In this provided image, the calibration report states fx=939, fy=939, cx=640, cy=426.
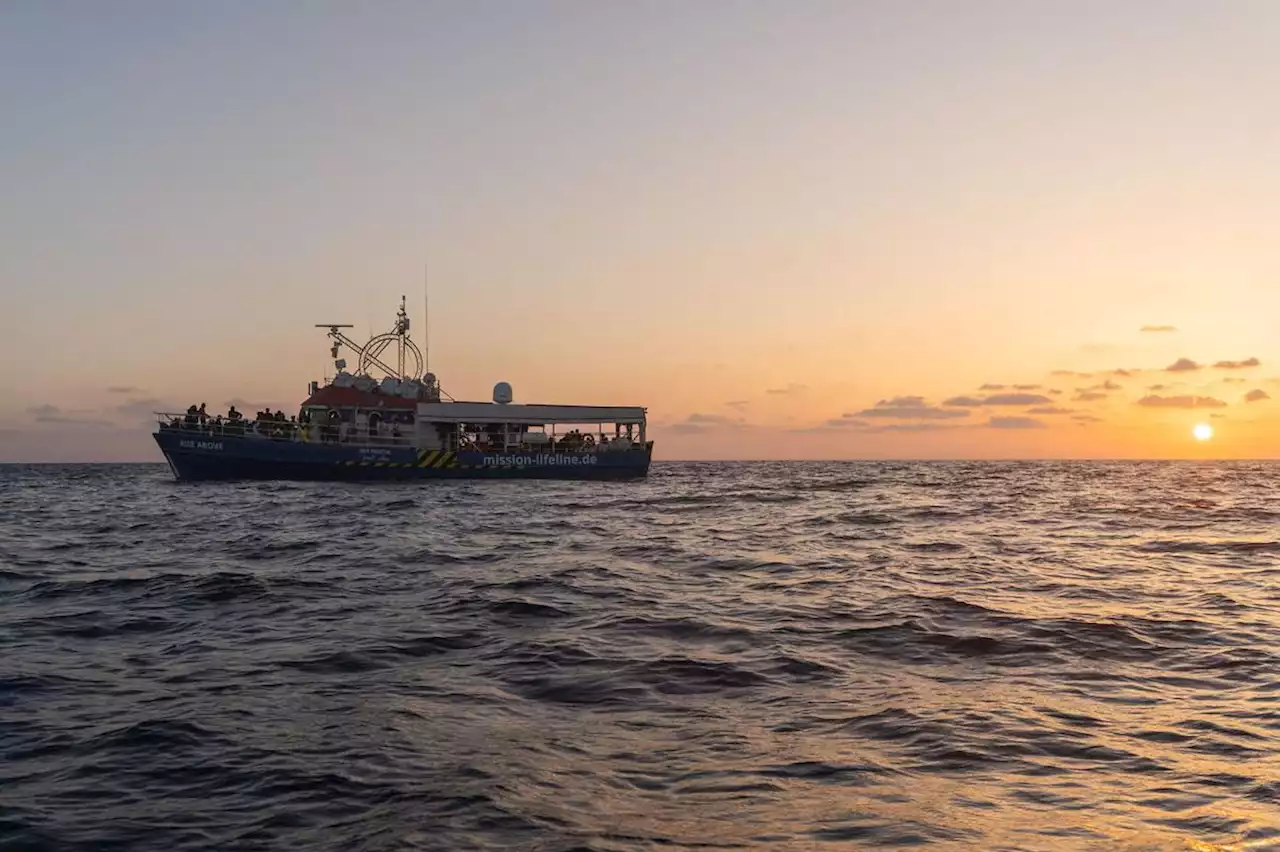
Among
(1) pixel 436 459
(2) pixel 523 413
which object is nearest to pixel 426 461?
(1) pixel 436 459

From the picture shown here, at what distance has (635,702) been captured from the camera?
8320mm

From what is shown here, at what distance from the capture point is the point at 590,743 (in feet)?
23.3

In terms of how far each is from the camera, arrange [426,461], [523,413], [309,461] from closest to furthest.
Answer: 1. [309,461]
2. [426,461]
3. [523,413]

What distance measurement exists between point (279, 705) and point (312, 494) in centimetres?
3639

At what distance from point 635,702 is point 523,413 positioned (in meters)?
50.0

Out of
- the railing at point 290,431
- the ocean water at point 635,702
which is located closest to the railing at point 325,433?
the railing at point 290,431

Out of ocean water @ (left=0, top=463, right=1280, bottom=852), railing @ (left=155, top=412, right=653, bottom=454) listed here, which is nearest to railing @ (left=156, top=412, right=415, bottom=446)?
railing @ (left=155, top=412, right=653, bottom=454)

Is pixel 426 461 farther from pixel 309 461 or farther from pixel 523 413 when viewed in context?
pixel 523 413

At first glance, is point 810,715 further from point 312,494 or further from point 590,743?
point 312,494

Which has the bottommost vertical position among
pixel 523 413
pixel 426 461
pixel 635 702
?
pixel 635 702

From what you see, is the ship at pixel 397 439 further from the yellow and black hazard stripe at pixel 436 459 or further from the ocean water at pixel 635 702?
the ocean water at pixel 635 702

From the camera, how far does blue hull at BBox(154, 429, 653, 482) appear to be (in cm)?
5094

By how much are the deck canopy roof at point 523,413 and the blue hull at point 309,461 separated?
2195mm

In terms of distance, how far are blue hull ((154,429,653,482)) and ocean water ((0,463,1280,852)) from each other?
32105 millimetres
